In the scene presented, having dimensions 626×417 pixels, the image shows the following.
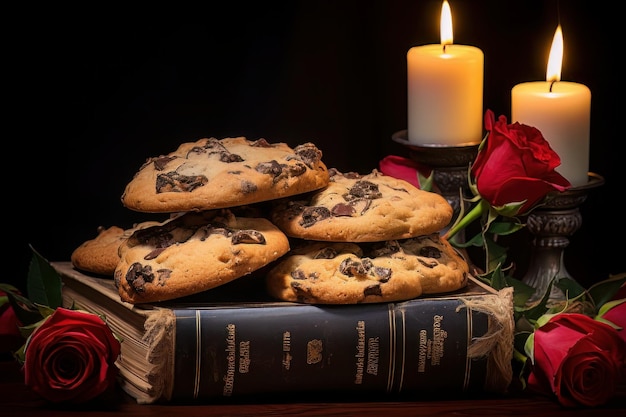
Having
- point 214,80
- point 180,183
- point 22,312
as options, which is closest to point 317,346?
point 180,183

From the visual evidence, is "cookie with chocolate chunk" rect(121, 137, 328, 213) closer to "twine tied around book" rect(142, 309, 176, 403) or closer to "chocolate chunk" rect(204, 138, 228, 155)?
"chocolate chunk" rect(204, 138, 228, 155)

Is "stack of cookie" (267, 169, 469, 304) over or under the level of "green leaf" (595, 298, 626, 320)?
over

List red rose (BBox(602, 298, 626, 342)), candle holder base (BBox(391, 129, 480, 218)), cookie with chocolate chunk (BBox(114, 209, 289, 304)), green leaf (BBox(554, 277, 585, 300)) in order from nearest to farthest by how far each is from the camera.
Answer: cookie with chocolate chunk (BBox(114, 209, 289, 304))
red rose (BBox(602, 298, 626, 342))
green leaf (BBox(554, 277, 585, 300))
candle holder base (BBox(391, 129, 480, 218))

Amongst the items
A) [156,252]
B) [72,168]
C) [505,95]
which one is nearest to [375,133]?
[505,95]

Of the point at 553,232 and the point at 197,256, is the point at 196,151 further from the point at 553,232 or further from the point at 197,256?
the point at 553,232

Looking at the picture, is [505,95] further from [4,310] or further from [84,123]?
[4,310]

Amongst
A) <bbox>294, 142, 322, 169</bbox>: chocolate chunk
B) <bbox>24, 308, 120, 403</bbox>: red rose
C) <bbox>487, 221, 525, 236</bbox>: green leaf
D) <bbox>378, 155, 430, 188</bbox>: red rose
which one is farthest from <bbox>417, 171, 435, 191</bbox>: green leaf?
<bbox>24, 308, 120, 403</bbox>: red rose
